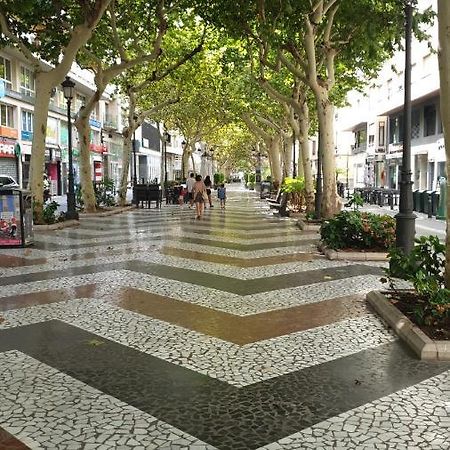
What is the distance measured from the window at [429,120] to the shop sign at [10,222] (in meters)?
27.2

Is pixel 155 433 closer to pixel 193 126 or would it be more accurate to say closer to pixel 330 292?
pixel 330 292

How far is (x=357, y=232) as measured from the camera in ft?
36.1

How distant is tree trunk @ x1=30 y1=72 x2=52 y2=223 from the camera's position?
1552cm

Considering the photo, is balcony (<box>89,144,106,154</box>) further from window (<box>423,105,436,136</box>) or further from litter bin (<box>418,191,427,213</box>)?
litter bin (<box>418,191,427,213</box>)

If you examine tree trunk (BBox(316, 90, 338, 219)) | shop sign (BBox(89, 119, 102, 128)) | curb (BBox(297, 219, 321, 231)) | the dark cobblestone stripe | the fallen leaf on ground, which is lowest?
the dark cobblestone stripe

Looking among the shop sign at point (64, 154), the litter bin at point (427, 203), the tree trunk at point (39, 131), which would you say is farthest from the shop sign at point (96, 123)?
the tree trunk at point (39, 131)

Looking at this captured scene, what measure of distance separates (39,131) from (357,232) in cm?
914

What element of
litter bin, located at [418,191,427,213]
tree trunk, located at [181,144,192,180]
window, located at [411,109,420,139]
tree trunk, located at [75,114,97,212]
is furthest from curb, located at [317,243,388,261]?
tree trunk, located at [181,144,192,180]

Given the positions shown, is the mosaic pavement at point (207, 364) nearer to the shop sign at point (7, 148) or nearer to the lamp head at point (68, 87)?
the lamp head at point (68, 87)

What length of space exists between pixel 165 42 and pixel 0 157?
45.3ft

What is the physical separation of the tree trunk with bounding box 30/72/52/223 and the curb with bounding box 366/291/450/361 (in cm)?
1134

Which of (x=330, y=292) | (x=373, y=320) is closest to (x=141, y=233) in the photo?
(x=330, y=292)

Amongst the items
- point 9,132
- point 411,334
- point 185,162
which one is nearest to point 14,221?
point 411,334

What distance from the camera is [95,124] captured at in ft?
157
